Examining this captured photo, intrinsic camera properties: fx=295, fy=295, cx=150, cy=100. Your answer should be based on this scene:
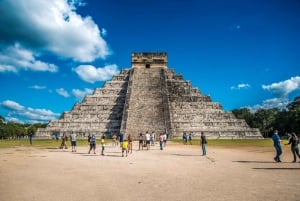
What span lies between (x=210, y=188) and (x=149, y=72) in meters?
31.7

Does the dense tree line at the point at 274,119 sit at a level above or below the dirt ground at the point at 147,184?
above

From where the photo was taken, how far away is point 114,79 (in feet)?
125

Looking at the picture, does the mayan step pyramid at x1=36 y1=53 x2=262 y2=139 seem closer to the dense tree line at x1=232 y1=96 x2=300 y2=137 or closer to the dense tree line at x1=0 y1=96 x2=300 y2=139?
the dense tree line at x1=232 y1=96 x2=300 y2=137

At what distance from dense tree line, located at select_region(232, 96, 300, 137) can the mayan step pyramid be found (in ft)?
68.3

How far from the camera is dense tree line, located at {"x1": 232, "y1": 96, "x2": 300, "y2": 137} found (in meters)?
46.4

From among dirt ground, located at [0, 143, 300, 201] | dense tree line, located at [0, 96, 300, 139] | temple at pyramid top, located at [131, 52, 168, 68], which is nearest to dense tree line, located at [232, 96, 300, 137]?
dense tree line, located at [0, 96, 300, 139]

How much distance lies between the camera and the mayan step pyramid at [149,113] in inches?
1112

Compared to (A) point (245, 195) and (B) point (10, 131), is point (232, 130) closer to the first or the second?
(A) point (245, 195)

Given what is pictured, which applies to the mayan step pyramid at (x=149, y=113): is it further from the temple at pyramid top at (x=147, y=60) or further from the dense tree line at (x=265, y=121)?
the dense tree line at (x=265, y=121)

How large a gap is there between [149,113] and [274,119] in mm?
44491

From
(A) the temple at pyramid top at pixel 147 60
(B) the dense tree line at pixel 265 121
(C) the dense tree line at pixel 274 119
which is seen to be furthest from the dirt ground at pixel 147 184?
(B) the dense tree line at pixel 265 121

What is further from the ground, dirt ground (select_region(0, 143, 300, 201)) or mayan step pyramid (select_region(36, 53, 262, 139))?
mayan step pyramid (select_region(36, 53, 262, 139))

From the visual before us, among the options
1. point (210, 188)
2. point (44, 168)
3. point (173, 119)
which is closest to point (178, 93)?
point (173, 119)

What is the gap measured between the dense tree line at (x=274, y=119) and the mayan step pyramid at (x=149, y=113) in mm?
20807
